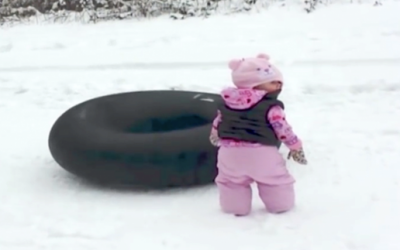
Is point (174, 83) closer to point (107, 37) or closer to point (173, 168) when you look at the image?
point (107, 37)

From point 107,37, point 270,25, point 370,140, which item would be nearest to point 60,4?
point 107,37

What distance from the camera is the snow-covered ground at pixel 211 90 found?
4.48m

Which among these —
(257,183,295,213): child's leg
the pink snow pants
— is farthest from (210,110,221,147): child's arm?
(257,183,295,213): child's leg

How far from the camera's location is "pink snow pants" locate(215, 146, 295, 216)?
4578 millimetres

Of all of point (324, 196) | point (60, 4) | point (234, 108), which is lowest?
point (60, 4)

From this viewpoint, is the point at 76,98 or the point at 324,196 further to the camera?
the point at 76,98

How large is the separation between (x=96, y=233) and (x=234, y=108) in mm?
1001

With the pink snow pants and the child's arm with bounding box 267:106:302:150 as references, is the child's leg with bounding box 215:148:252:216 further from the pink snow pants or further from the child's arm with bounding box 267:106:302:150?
the child's arm with bounding box 267:106:302:150

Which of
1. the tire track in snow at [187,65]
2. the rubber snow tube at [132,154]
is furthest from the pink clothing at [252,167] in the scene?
the tire track in snow at [187,65]

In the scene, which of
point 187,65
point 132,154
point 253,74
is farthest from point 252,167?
point 187,65

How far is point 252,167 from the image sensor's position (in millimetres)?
4578

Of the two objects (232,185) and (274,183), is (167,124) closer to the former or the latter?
(232,185)

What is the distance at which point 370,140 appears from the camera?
599 cm

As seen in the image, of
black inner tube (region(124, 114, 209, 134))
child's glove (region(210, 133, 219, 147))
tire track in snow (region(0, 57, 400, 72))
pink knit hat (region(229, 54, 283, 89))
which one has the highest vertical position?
pink knit hat (region(229, 54, 283, 89))
